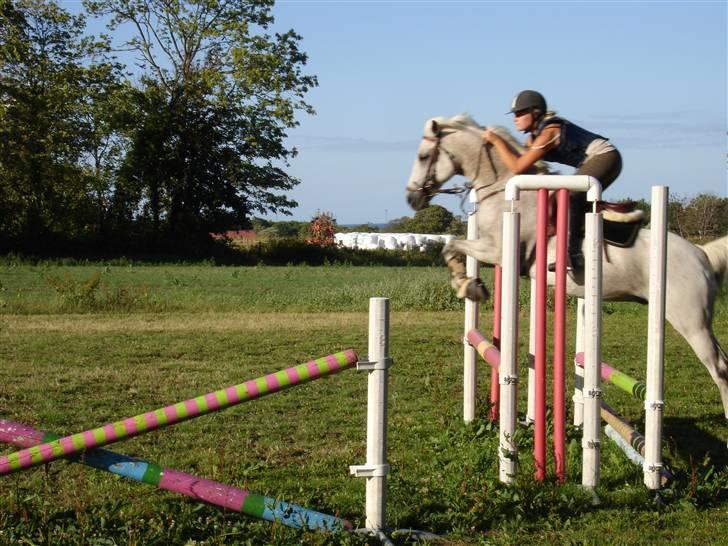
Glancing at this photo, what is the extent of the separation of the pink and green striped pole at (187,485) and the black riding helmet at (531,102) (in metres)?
3.15

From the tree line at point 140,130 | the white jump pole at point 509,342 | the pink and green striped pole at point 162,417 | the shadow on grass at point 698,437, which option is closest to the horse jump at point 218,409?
the pink and green striped pole at point 162,417

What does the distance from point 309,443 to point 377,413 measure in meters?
2.26

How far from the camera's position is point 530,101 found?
591 centimetres

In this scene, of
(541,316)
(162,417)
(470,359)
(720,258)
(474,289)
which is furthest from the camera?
(470,359)

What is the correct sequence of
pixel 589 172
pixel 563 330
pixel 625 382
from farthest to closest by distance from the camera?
pixel 589 172
pixel 625 382
pixel 563 330

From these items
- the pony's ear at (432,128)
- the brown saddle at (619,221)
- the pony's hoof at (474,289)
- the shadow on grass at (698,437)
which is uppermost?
the pony's ear at (432,128)

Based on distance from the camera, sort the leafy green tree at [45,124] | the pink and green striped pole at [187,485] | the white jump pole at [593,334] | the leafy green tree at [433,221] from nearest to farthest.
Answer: the pink and green striped pole at [187,485]
the white jump pole at [593,334]
the leafy green tree at [45,124]
the leafy green tree at [433,221]

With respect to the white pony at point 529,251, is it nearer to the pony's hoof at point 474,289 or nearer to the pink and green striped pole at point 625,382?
the pony's hoof at point 474,289

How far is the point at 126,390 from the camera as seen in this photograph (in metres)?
8.22

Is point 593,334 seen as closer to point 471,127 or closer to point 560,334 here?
point 560,334

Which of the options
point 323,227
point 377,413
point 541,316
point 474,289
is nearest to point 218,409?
point 377,413

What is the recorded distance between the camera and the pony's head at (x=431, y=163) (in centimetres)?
643

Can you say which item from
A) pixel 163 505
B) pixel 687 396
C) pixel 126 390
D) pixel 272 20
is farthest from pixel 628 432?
pixel 272 20

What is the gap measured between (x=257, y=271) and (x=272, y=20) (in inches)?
634
